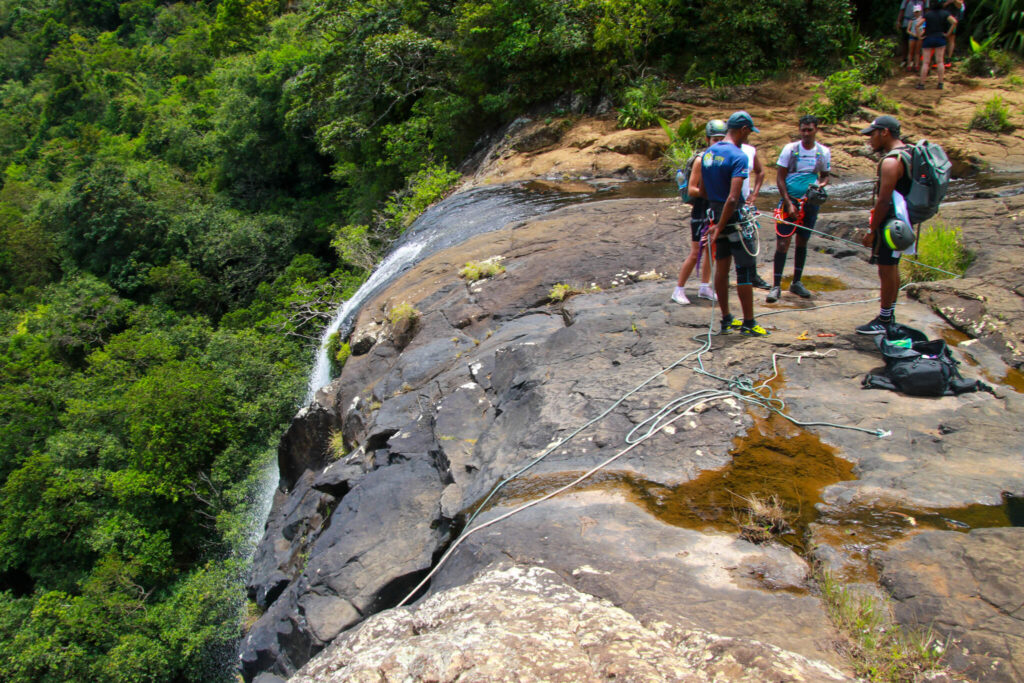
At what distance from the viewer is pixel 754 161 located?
5.89 meters

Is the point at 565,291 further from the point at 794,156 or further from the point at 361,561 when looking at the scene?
the point at 361,561

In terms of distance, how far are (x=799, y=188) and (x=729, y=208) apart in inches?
52.4

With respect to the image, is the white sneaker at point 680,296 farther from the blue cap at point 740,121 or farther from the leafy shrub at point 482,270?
the leafy shrub at point 482,270

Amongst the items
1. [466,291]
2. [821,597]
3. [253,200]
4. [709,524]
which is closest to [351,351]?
[466,291]

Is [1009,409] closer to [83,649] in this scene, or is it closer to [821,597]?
[821,597]

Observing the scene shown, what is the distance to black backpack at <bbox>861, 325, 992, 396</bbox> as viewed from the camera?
4219 mm

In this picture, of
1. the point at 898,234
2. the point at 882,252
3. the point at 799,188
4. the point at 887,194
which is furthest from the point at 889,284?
the point at 799,188

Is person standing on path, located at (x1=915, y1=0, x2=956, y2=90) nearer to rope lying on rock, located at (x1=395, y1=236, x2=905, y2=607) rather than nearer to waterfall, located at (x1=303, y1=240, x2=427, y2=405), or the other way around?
waterfall, located at (x1=303, y1=240, x2=427, y2=405)

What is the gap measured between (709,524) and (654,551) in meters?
0.38

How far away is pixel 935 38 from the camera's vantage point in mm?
12172

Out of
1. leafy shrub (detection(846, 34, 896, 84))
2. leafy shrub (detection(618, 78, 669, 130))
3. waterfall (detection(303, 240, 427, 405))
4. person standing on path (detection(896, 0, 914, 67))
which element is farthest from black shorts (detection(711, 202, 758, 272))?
person standing on path (detection(896, 0, 914, 67))

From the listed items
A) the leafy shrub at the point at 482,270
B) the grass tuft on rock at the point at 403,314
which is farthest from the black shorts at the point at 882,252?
the grass tuft on rock at the point at 403,314

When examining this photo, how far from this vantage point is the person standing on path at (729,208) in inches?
194

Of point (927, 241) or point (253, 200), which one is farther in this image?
point (253, 200)
